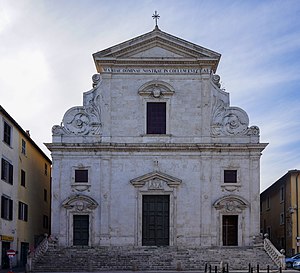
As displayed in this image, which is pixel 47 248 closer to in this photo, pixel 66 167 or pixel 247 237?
pixel 66 167

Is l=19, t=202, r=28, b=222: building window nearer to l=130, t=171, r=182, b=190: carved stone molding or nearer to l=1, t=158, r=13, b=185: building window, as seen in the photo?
l=1, t=158, r=13, b=185: building window

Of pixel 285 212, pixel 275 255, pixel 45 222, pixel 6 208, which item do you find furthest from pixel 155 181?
pixel 45 222

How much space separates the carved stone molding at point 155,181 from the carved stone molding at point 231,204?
3350mm

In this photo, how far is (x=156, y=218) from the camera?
50.7 meters

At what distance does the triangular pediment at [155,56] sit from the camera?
51344mm

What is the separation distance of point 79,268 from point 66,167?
910cm

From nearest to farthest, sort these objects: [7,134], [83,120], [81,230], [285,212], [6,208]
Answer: [6,208] → [7,134] → [81,230] → [83,120] → [285,212]

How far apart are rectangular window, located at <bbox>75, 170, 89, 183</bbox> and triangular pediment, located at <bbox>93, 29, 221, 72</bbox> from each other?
831 cm

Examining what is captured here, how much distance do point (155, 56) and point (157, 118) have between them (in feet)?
15.9

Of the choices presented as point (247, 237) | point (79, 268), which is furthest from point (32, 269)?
point (247, 237)

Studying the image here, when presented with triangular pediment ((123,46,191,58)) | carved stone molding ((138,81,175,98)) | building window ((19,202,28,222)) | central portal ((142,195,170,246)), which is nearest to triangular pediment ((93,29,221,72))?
triangular pediment ((123,46,191,58))

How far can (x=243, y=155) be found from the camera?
50.4m

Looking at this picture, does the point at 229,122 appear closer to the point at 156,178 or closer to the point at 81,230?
the point at 156,178

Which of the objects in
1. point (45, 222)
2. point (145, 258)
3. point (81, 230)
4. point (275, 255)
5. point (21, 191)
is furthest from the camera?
point (45, 222)
